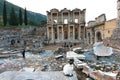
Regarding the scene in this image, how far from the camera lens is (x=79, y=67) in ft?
31.8

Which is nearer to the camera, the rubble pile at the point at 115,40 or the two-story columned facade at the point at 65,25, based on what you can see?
the rubble pile at the point at 115,40

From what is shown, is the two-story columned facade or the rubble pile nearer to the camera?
the rubble pile

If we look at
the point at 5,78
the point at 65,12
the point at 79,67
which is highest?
the point at 65,12

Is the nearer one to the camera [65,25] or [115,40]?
[115,40]

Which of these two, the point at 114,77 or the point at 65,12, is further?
the point at 65,12

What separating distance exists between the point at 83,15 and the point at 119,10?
27.1 metres

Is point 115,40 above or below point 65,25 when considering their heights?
below

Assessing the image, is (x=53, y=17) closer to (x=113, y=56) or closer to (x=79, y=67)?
(x=113, y=56)

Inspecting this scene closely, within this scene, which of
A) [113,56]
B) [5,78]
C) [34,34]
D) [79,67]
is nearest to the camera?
[5,78]

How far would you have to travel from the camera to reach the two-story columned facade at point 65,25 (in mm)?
44688

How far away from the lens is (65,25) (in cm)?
4531

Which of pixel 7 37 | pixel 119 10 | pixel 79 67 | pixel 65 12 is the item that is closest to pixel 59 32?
pixel 65 12

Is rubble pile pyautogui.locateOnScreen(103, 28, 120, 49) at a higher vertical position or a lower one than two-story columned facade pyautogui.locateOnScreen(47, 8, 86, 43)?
lower

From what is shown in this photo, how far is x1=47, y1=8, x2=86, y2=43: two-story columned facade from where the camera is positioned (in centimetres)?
4469
